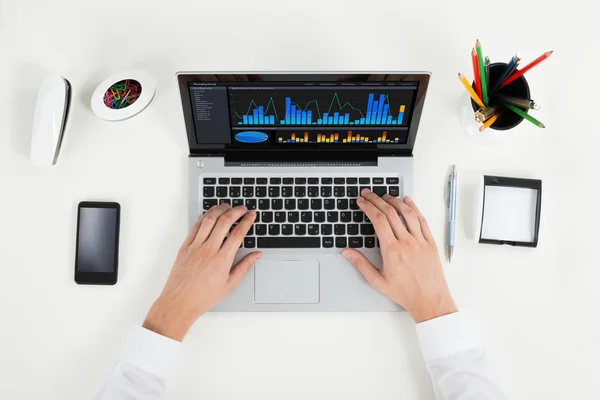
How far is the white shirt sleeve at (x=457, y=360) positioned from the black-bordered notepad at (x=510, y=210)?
19cm

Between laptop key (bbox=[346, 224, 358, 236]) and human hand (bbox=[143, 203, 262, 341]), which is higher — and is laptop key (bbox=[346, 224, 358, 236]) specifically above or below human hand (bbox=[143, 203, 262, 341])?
above

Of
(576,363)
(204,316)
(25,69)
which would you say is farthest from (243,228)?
(576,363)

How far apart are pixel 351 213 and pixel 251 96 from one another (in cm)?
32

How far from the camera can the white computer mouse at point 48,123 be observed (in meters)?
0.99

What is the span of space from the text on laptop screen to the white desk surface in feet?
0.39

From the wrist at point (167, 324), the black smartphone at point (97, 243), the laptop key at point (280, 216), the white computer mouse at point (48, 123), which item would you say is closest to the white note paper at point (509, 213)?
the laptop key at point (280, 216)

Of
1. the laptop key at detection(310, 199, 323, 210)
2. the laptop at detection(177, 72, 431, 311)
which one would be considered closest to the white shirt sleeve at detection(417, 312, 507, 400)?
the laptop at detection(177, 72, 431, 311)

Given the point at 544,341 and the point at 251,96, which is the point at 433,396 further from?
the point at 251,96

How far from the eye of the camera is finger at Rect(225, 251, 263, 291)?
Answer: 0.96 m

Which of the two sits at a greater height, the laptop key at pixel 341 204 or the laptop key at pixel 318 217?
the laptop key at pixel 341 204

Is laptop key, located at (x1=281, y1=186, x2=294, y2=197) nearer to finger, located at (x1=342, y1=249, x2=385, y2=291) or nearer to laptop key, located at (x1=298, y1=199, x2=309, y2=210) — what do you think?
laptop key, located at (x1=298, y1=199, x2=309, y2=210)

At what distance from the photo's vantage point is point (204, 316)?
100 centimetres

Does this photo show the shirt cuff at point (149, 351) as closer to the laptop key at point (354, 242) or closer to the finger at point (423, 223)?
the laptop key at point (354, 242)

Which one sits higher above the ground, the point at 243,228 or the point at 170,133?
the point at 170,133
